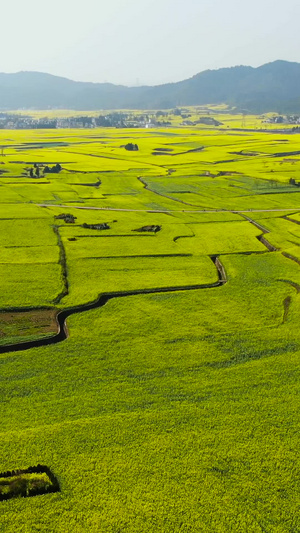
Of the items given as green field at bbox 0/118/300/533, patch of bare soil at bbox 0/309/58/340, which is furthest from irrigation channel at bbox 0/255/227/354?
patch of bare soil at bbox 0/309/58/340

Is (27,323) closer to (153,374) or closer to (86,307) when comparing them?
(86,307)

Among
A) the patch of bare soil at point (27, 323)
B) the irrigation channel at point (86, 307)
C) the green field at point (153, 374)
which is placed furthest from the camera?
the patch of bare soil at point (27, 323)

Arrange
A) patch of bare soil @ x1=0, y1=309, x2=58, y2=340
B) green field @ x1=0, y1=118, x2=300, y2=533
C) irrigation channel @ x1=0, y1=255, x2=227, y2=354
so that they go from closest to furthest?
green field @ x1=0, y1=118, x2=300, y2=533, irrigation channel @ x1=0, y1=255, x2=227, y2=354, patch of bare soil @ x1=0, y1=309, x2=58, y2=340

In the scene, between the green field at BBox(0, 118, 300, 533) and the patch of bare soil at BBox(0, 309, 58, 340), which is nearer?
the green field at BBox(0, 118, 300, 533)

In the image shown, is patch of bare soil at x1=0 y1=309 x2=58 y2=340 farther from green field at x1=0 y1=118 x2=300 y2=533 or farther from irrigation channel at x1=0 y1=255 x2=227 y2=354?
irrigation channel at x1=0 y1=255 x2=227 y2=354

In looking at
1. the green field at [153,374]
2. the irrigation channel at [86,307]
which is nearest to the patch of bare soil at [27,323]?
the green field at [153,374]

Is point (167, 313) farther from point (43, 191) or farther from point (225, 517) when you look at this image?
point (43, 191)

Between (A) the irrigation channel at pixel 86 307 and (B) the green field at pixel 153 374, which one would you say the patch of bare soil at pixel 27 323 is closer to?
(B) the green field at pixel 153 374
